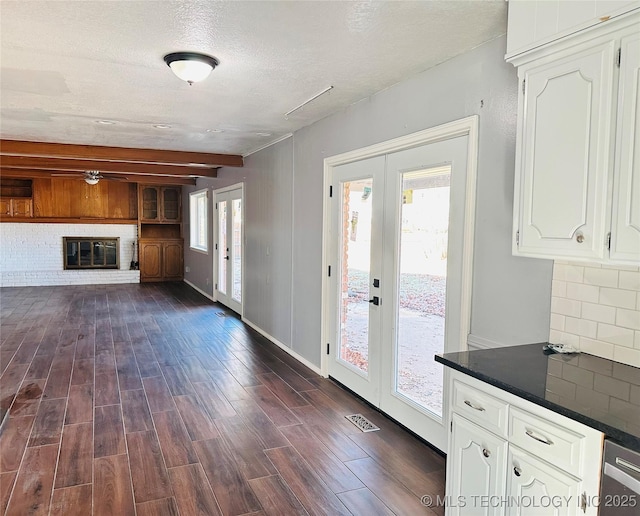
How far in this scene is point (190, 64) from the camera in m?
2.66

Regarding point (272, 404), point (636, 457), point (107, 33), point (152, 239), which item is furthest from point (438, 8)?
point (152, 239)

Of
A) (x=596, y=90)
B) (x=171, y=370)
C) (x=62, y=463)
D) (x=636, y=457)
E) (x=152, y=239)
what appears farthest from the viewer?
(x=152, y=239)

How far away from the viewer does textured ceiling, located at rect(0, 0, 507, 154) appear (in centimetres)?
216

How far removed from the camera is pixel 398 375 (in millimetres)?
3371

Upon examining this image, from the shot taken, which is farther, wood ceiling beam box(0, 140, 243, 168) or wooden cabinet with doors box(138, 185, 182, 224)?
wooden cabinet with doors box(138, 185, 182, 224)

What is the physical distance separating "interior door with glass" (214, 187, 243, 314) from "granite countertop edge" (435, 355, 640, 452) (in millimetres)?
5519

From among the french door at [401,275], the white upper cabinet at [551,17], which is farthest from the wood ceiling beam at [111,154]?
the white upper cabinet at [551,17]

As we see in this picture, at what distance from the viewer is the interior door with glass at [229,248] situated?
734 centimetres

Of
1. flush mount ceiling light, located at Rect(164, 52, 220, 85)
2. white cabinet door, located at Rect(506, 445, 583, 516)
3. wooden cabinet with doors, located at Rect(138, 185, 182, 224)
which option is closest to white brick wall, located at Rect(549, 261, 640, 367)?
white cabinet door, located at Rect(506, 445, 583, 516)

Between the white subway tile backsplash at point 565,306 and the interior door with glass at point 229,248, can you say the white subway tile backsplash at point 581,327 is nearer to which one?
the white subway tile backsplash at point 565,306

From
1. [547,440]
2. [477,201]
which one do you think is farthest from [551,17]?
[547,440]

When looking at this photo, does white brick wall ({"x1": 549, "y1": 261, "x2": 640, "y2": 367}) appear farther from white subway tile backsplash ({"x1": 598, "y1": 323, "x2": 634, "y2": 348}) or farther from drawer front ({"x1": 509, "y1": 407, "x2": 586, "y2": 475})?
drawer front ({"x1": 509, "y1": 407, "x2": 586, "y2": 475})

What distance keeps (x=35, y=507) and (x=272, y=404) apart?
1.78 m

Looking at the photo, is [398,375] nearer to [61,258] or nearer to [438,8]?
[438,8]
